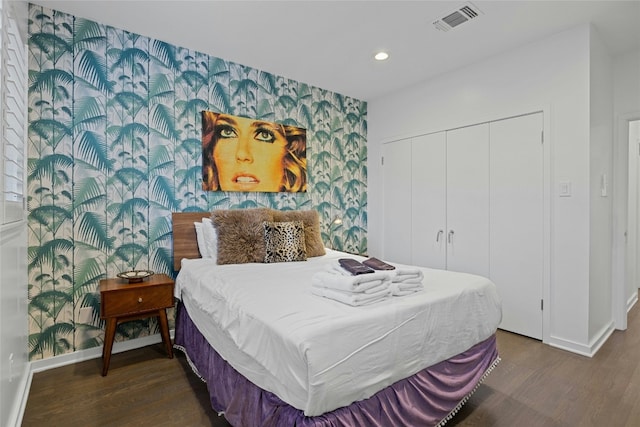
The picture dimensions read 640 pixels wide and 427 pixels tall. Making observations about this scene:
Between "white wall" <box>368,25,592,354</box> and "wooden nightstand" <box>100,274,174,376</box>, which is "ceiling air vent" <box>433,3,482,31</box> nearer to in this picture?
"white wall" <box>368,25,592,354</box>

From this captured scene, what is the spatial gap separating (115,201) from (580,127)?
388 centimetres

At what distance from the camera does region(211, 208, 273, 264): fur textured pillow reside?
8.70 ft

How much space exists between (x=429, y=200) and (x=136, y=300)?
310 centimetres

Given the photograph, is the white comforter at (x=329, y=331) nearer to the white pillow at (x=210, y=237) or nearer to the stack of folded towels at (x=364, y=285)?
the stack of folded towels at (x=364, y=285)

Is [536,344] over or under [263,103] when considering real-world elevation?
under

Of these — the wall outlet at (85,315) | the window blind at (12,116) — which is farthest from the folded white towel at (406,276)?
the wall outlet at (85,315)

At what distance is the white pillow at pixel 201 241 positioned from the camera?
2906 millimetres

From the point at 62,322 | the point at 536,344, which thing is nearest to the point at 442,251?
the point at 536,344

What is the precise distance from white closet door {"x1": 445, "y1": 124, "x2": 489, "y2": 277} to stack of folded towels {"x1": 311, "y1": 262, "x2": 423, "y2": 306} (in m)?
1.90

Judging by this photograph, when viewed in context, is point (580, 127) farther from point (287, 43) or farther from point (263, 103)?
point (263, 103)

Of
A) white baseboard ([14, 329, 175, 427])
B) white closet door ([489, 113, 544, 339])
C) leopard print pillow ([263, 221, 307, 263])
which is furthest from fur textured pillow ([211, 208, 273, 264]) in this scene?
white closet door ([489, 113, 544, 339])

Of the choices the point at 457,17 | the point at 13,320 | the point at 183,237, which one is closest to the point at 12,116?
the point at 13,320

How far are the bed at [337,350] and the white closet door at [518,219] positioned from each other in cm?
126

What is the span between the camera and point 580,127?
2.66 m
